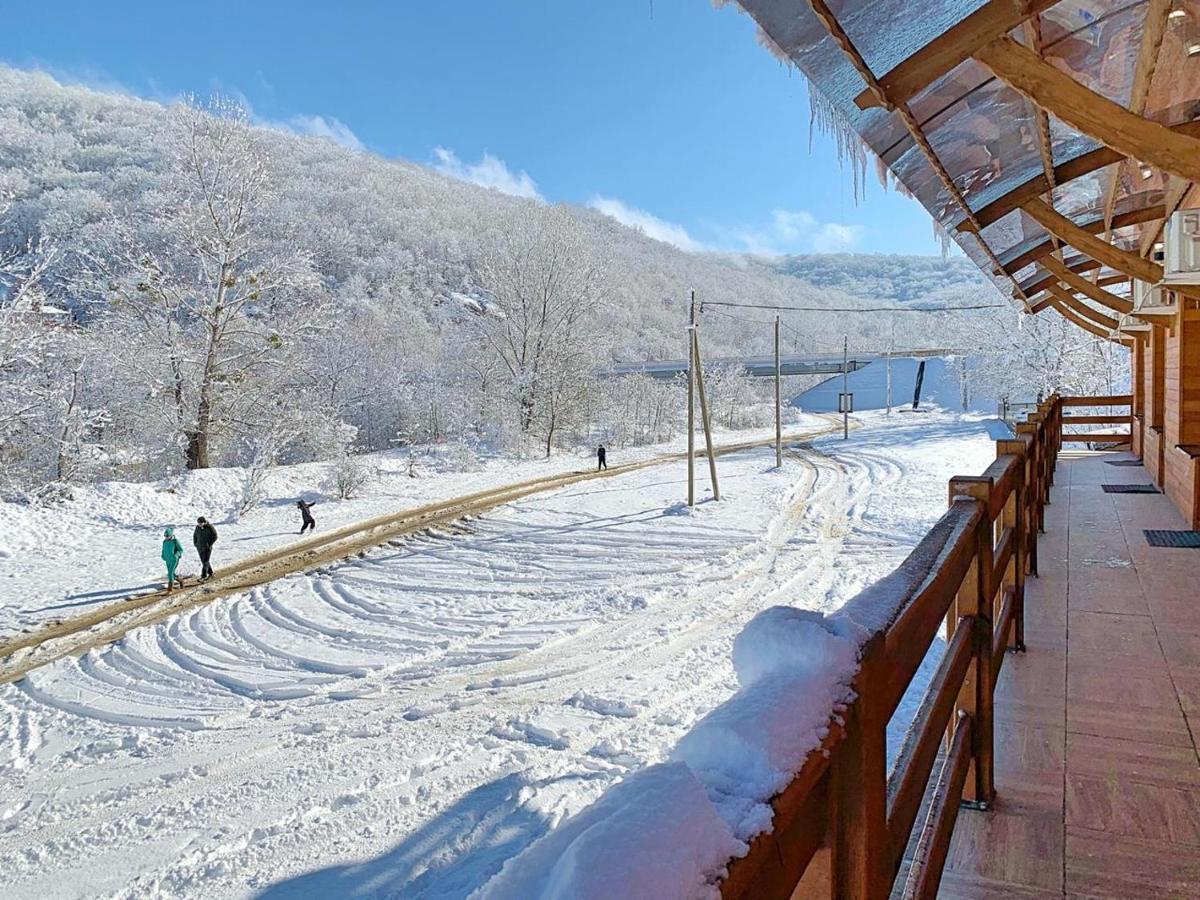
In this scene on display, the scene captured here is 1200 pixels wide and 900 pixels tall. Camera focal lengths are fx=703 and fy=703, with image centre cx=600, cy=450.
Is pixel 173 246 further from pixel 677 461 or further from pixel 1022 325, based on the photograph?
pixel 1022 325

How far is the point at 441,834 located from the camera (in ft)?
14.6

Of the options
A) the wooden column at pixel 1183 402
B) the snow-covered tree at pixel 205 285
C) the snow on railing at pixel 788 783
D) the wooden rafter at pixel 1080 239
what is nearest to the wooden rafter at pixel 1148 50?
Result: the wooden rafter at pixel 1080 239

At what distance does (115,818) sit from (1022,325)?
32981 millimetres

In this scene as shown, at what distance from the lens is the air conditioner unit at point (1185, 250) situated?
14.6 feet

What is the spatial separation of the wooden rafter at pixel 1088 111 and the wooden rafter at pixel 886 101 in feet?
1.26

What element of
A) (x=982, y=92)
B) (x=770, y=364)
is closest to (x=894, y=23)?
(x=982, y=92)

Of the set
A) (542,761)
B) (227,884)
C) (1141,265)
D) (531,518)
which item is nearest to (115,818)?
(227,884)

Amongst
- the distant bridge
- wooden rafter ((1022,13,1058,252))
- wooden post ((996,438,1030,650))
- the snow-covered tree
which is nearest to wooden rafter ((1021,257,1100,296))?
wooden rafter ((1022,13,1058,252))

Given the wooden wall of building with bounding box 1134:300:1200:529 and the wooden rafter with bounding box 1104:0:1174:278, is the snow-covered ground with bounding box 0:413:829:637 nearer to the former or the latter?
the wooden rafter with bounding box 1104:0:1174:278

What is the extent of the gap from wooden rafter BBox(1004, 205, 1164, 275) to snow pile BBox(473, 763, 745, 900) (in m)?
7.32

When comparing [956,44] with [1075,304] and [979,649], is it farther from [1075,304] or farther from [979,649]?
[1075,304]

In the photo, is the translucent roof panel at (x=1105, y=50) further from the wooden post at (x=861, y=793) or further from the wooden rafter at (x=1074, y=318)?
the wooden rafter at (x=1074, y=318)

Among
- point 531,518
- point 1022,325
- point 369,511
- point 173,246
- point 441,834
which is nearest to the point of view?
point 441,834

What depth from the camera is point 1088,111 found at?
9.01ft
